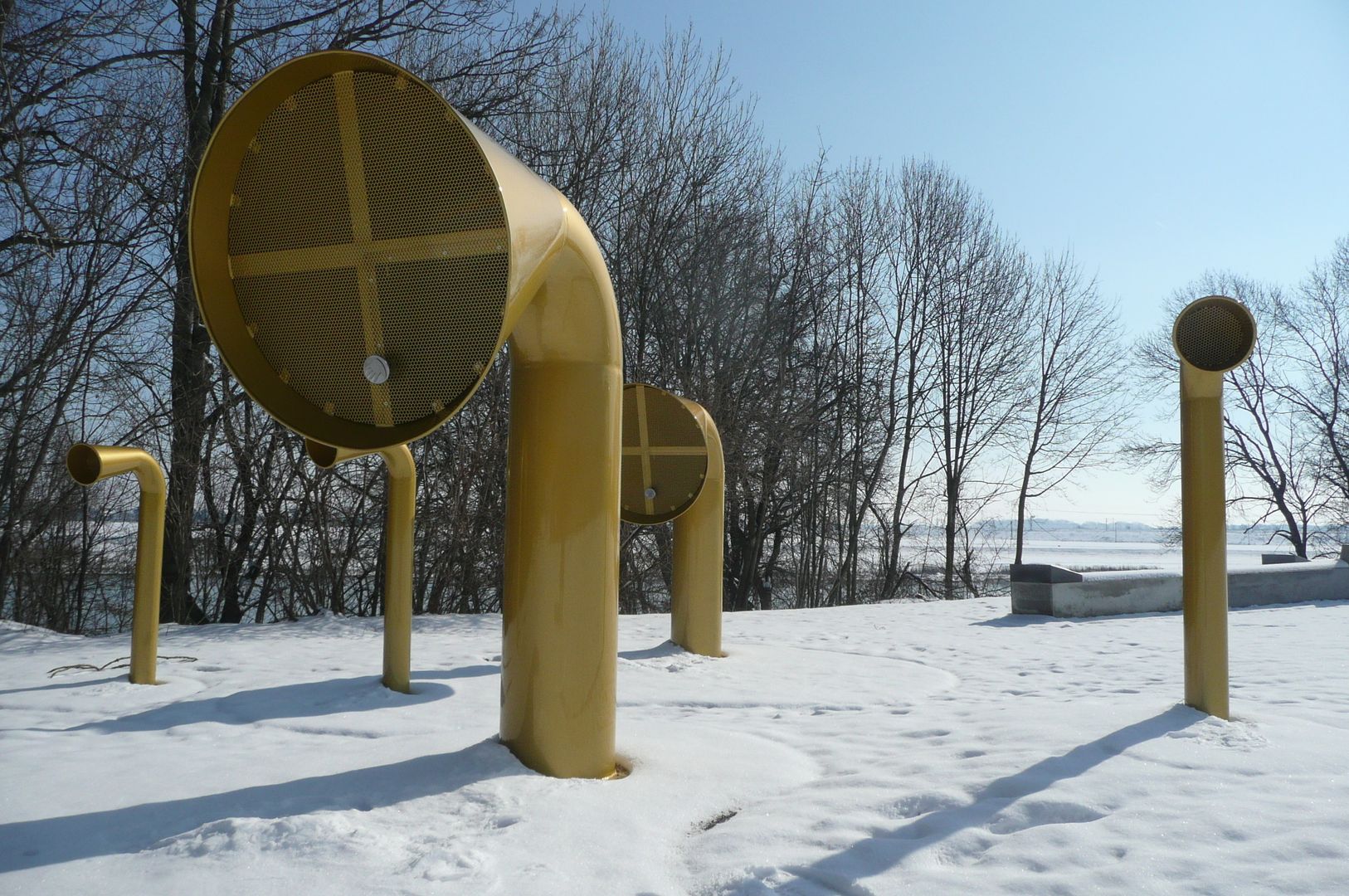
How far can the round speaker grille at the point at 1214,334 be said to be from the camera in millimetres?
4102

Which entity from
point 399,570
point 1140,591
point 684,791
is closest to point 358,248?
point 684,791

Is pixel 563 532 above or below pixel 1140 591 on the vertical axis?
above

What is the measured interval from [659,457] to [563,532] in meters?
3.69

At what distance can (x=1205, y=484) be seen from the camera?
13.6 feet

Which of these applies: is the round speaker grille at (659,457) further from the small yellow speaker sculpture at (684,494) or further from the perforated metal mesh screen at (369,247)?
the perforated metal mesh screen at (369,247)

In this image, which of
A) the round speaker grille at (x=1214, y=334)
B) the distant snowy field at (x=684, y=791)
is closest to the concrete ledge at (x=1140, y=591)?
the distant snowy field at (x=684, y=791)

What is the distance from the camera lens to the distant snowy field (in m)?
2.40

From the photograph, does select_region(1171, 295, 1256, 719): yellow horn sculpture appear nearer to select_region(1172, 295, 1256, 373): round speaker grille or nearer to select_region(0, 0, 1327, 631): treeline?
select_region(1172, 295, 1256, 373): round speaker grille

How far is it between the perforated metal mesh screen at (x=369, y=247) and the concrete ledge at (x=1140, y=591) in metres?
9.73

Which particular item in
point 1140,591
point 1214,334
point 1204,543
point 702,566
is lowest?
point 1140,591

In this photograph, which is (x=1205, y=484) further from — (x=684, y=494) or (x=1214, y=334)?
(x=684, y=494)

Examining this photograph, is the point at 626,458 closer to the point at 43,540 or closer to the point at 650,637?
the point at 650,637

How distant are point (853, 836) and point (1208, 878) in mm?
937

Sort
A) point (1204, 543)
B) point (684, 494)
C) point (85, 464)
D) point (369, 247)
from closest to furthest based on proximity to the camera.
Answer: point (369, 247)
point (1204, 543)
point (85, 464)
point (684, 494)
